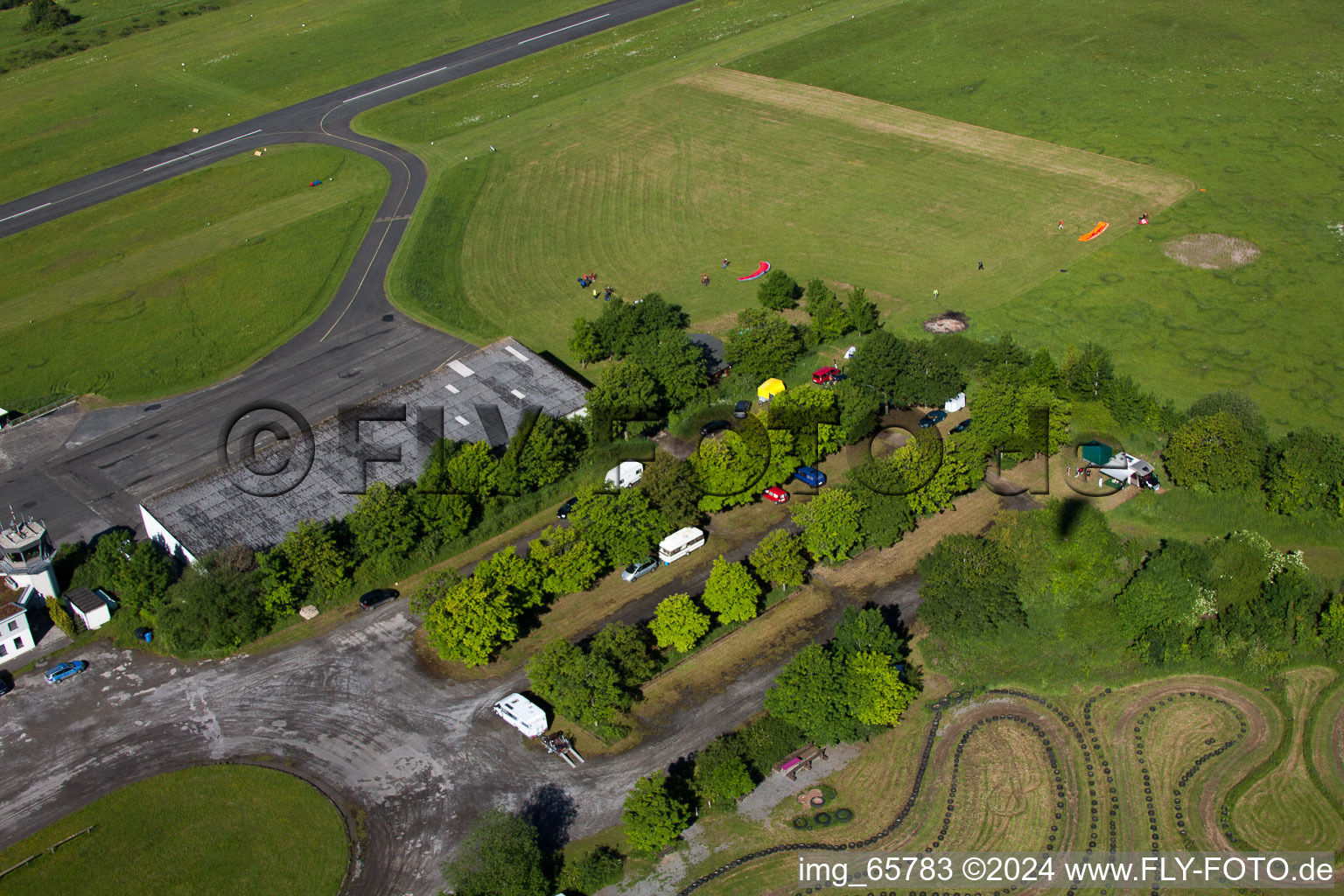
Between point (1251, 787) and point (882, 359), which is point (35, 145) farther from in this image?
point (1251, 787)

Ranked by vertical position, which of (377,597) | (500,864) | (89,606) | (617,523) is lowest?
(500,864)

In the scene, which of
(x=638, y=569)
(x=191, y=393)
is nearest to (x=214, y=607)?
(x=638, y=569)

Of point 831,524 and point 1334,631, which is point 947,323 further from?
point 1334,631

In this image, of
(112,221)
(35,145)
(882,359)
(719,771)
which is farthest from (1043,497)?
(35,145)

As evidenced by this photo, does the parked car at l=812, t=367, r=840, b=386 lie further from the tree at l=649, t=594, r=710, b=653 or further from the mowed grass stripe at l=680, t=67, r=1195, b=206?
the mowed grass stripe at l=680, t=67, r=1195, b=206

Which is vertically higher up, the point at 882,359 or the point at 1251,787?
the point at 882,359
